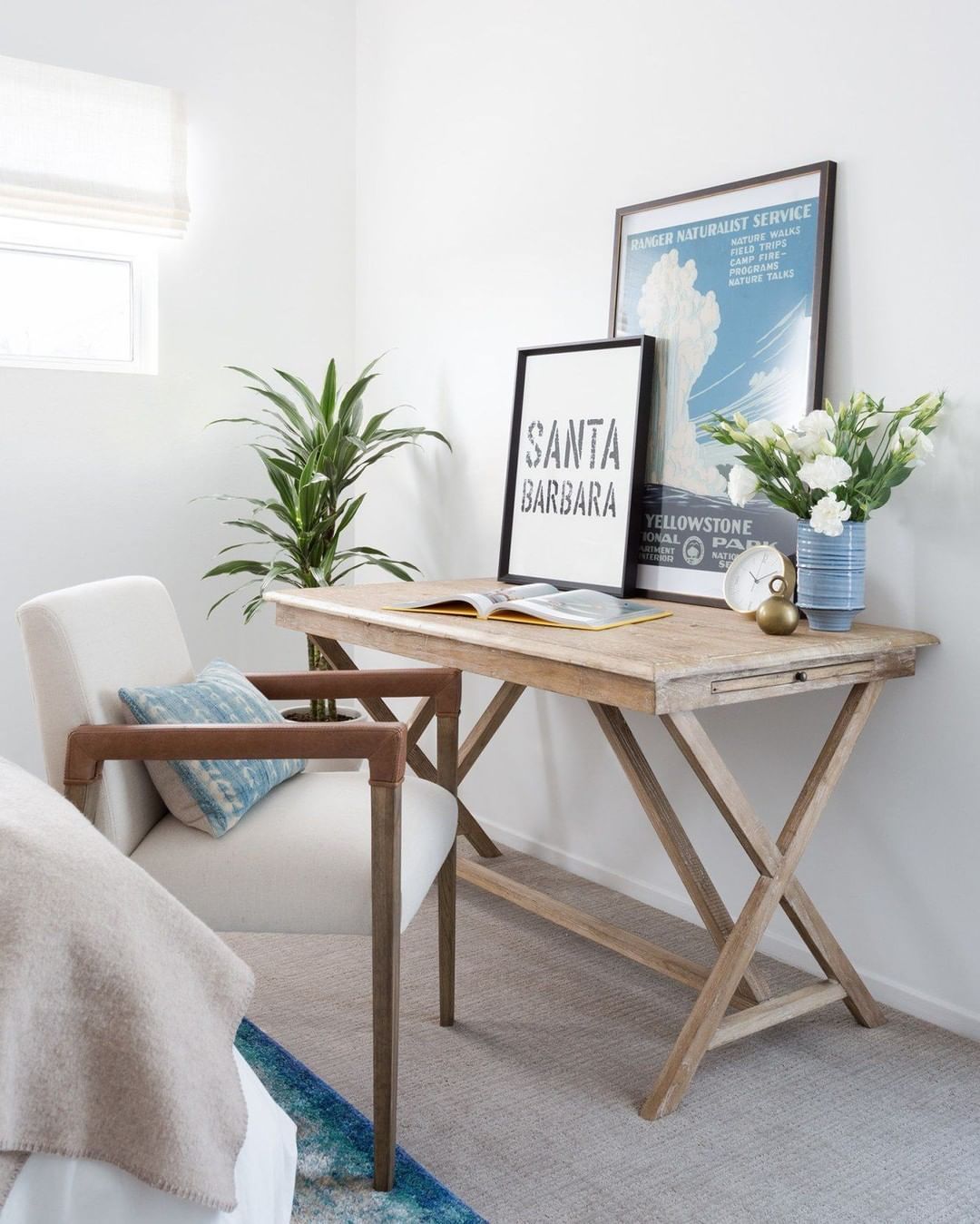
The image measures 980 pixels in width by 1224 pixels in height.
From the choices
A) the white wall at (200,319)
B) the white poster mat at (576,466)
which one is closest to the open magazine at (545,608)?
the white poster mat at (576,466)

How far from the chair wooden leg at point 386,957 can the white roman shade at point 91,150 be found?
92.6 inches

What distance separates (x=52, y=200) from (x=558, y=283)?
4.78 feet

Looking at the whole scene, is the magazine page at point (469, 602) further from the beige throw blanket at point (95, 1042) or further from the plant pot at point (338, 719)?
the beige throw blanket at point (95, 1042)

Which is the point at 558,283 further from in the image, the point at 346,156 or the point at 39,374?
the point at 39,374

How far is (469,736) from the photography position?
3090 mm

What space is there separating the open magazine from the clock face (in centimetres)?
16

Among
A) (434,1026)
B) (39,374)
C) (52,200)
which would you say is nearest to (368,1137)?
(434,1026)

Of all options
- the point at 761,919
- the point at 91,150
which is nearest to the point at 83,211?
the point at 91,150

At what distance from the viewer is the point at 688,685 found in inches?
73.7

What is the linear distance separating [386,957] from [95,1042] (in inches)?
24.5

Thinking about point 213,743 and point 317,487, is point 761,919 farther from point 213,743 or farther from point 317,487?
point 317,487

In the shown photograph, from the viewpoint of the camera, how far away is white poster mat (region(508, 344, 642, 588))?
275 cm

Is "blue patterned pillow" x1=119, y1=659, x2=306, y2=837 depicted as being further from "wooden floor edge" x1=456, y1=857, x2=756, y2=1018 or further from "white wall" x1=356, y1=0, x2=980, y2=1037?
"white wall" x1=356, y1=0, x2=980, y2=1037

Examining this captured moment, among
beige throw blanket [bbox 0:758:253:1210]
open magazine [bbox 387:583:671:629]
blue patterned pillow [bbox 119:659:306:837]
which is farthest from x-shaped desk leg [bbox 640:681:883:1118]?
beige throw blanket [bbox 0:758:253:1210]
